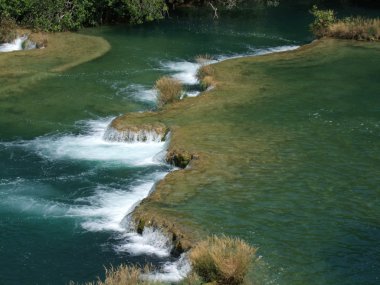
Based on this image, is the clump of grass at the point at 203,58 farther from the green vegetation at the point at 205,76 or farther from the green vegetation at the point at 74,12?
the green vegetation at the point at 74,12

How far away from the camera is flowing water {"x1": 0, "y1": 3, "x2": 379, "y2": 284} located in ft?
55.8

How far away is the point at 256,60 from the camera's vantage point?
38.0m

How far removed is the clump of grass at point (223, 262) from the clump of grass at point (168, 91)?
50.5ft

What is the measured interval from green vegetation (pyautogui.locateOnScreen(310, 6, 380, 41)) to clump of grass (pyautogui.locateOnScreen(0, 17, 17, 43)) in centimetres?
1917

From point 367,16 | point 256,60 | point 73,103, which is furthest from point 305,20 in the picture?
point 73,103

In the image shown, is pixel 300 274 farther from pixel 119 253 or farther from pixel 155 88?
pixel 155 88

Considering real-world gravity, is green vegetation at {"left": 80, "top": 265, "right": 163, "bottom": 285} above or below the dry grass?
below

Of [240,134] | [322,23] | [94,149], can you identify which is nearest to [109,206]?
[94,149]

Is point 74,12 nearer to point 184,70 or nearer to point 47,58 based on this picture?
point 47,58

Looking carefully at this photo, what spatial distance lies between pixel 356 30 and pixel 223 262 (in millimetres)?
30945

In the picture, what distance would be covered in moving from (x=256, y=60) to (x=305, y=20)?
59.1 ft

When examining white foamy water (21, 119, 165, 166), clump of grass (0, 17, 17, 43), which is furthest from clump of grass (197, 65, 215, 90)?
clump of grass (0, 17, 17, 43)

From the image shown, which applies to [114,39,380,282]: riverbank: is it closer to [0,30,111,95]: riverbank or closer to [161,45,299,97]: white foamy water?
[161,45,299,97]: white foamy water

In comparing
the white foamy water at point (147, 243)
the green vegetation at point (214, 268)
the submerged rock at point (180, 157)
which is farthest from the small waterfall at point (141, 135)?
the green vegetation at point (214, 268)
